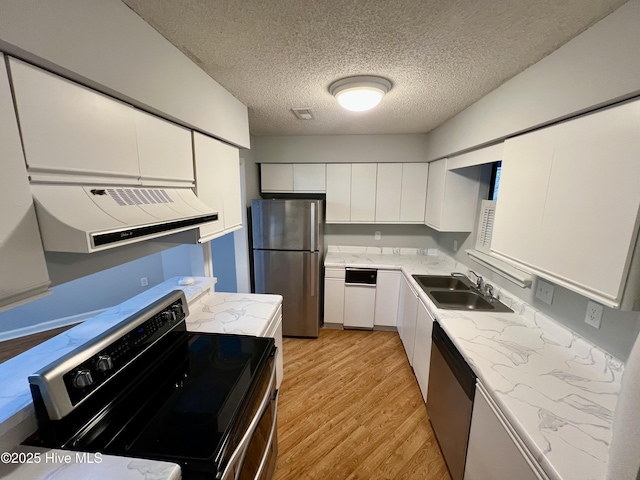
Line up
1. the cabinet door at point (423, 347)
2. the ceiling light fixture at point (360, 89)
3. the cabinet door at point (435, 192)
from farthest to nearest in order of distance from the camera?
the cabinet door at point (435, 192), the cabinet door at point (423, 347), the ceiling light fixture at point (360, 89)

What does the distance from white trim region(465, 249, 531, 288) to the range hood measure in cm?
210

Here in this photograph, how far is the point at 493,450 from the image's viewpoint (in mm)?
1103

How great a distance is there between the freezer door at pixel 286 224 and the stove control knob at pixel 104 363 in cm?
205

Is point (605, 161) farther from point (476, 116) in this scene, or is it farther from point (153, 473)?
point (153, 473)

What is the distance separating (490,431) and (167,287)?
6.85 feet

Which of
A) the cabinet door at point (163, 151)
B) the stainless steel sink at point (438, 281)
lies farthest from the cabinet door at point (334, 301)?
the cabinet door at point (163, 151)

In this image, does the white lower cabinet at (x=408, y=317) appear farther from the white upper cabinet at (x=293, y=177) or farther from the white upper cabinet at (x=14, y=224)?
the white upper cabinet at (x=14, y=224)

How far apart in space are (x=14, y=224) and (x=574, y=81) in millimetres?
1965

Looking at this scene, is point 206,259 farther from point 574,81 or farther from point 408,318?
point 574,81

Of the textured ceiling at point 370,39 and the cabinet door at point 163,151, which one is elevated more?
the textured ceiling at point 370,39

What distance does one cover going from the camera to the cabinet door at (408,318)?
2.41m

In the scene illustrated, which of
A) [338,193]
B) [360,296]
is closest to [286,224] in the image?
[338,193]

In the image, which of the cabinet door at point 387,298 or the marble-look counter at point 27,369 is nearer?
the marble-look counter at point 27,369

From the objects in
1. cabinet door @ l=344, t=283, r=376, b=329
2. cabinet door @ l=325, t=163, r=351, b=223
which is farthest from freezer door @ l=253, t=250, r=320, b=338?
cabinet door @ l=325, t=163, r=351, b=223
